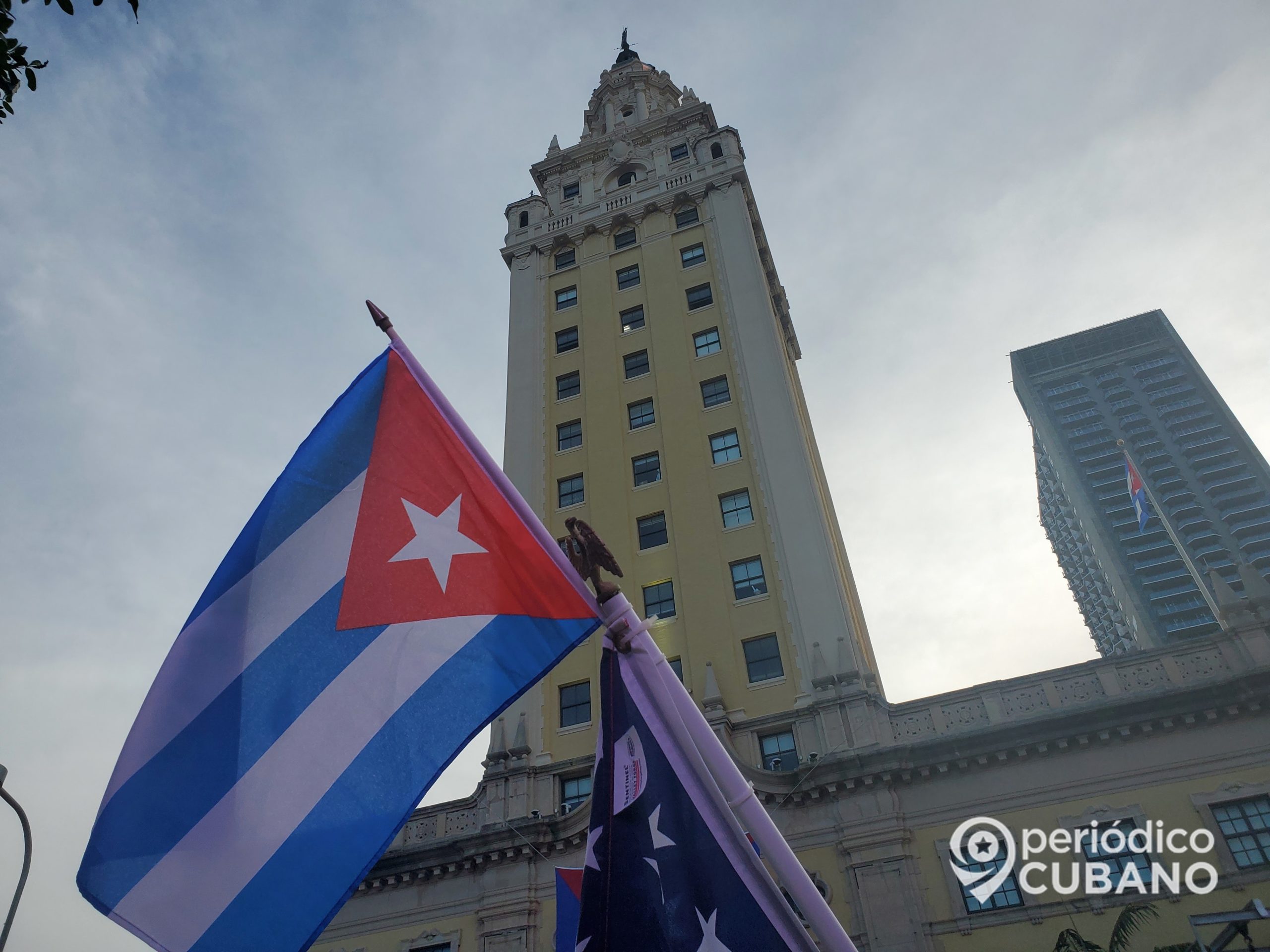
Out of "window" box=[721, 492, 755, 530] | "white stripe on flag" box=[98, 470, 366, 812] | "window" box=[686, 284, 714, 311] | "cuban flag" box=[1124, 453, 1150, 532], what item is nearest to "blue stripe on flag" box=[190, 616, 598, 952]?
"white stripe on flag" box=[98, 470, 366, 812]

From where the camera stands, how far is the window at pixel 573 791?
26422 millimetres

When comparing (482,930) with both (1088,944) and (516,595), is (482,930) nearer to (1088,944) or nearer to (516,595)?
(1088,944)

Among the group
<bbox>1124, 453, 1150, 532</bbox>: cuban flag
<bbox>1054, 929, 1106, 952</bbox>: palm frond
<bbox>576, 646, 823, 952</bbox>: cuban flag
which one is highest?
<bbox>1124, 453, 1150, 532</bbox>: cuban flag

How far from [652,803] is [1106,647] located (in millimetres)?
178948

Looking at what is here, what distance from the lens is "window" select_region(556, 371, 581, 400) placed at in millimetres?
38688

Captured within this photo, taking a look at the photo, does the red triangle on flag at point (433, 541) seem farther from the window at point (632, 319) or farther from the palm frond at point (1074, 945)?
the window at point (632, 319)

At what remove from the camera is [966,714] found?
2406 cm

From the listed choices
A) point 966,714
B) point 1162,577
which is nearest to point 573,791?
point 966,714

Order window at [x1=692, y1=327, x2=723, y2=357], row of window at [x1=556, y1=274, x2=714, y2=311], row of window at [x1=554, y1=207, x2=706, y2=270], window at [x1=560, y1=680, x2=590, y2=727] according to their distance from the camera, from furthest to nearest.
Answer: row of window at [x1=554, y1=207, x2=706, y2=270] → row of window at [x1=556, y1=274, x2=714, y2=311] → window at [x1=692, y1=327, x2=723, y2=357] → window at [x1=560, y1=680, x2=590, y2=727]

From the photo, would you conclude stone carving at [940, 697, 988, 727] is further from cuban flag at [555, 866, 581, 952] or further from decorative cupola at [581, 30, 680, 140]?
decorative cupola at [581, 30, 680, 140]

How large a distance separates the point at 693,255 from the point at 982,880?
98.2 feet

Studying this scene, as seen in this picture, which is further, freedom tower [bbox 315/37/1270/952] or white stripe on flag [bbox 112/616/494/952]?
freedom tower [bbox 315/37/1270/952]

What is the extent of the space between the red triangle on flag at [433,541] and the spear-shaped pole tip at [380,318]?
40 centimetres

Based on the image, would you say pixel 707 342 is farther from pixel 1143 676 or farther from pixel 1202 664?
pixel 1202 664
